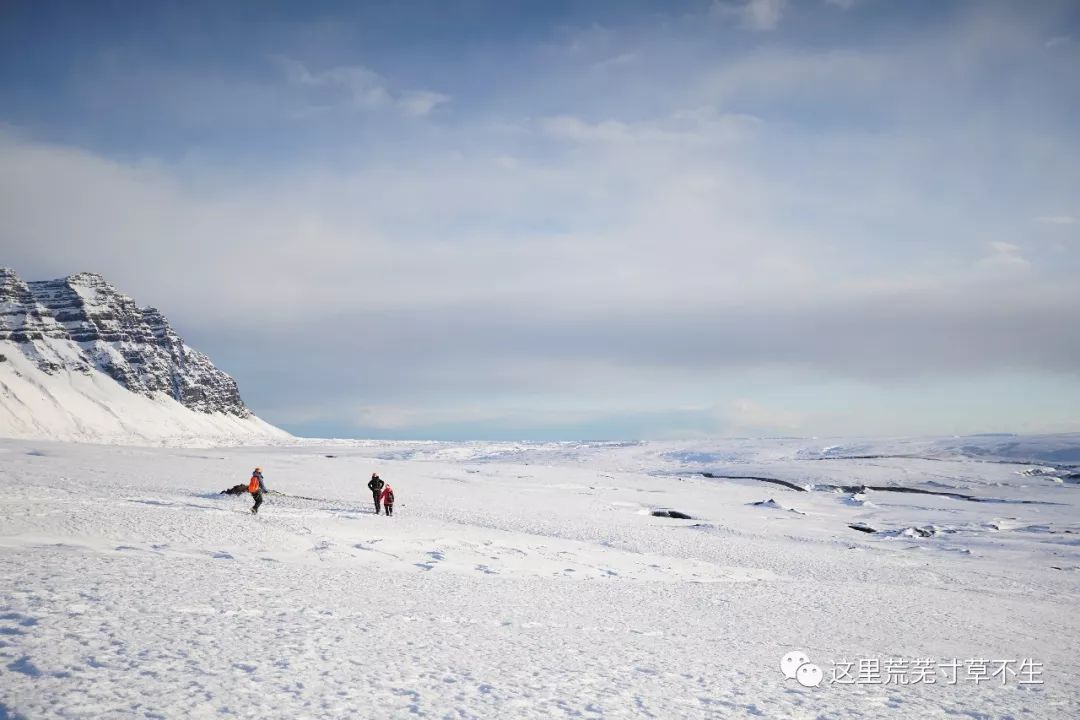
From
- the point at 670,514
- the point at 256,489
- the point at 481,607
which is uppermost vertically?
the point at 256,489

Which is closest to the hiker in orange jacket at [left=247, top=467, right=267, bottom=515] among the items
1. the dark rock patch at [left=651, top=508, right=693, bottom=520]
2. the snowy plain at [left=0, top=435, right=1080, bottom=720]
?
the snowy plain at [left=0, top=435, right=1080, bottom=720]

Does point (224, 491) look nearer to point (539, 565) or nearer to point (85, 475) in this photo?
point (85, 475)

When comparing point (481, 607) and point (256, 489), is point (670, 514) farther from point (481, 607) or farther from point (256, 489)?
point (481, 607)

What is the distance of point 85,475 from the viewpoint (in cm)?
2969

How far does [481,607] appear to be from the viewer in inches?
519

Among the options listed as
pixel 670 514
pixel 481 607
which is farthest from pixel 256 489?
pixel 670 514

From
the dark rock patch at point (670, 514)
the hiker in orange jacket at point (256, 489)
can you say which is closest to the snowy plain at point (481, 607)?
the hiker in orange jacket at point (256, 489)

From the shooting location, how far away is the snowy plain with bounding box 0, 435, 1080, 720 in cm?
788

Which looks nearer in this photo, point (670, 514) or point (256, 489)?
point (256, 489)

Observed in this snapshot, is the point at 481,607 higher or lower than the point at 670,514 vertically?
higher

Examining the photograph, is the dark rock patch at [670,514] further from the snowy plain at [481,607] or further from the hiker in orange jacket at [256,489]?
the hiker in orange jacket at [256,489]

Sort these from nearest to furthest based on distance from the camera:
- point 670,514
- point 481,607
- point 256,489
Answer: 1. point 481,607
2. point 256,489
3. point 670,514

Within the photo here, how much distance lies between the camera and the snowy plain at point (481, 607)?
788 cm

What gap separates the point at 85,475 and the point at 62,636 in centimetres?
2592
